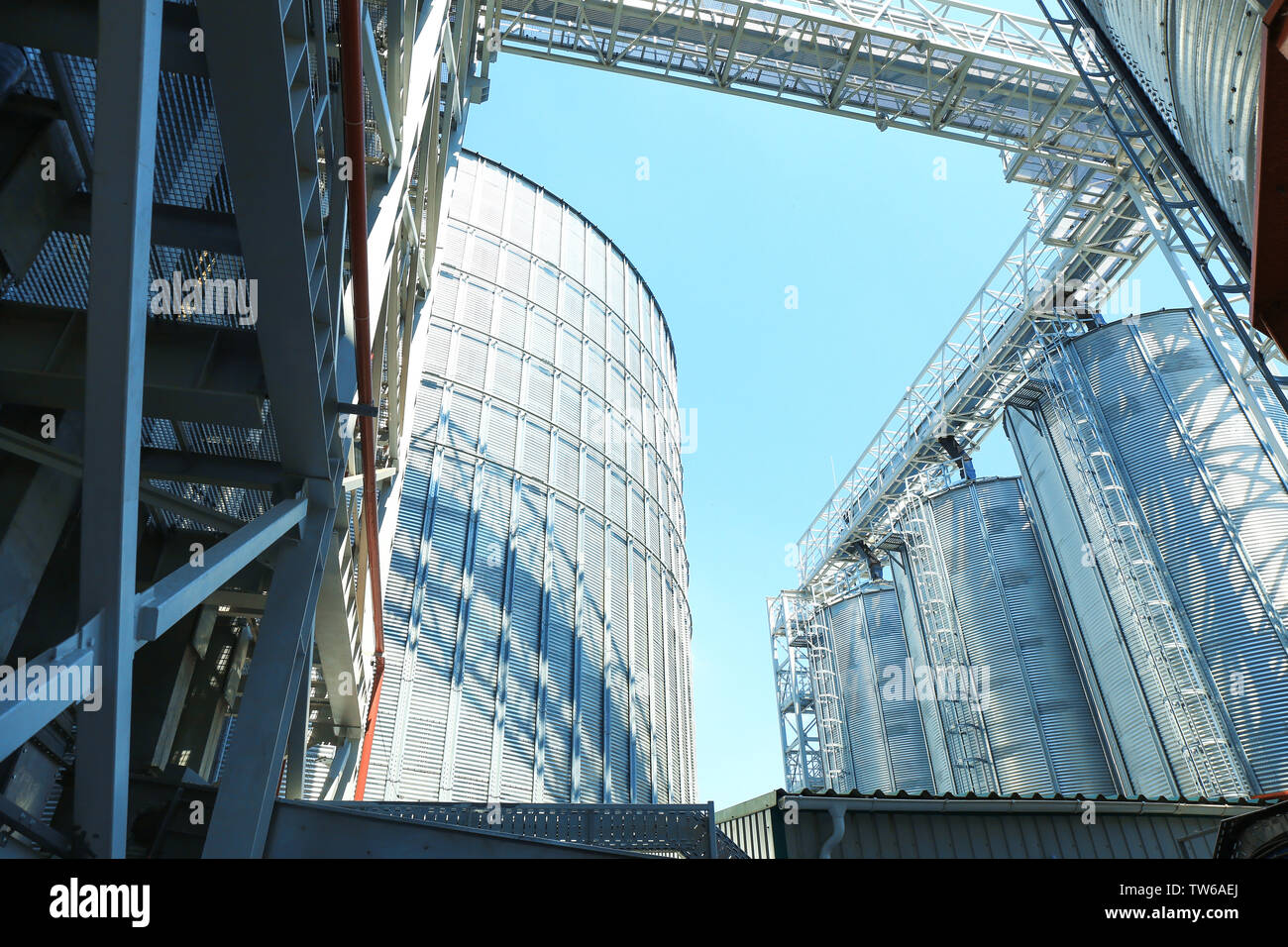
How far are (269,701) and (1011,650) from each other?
21415 millimetres

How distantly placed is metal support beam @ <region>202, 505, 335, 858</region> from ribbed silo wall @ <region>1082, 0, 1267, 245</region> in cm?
831

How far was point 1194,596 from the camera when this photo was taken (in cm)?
1736

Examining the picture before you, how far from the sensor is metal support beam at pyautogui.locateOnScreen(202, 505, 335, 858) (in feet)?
21.4

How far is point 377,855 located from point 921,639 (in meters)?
23.5

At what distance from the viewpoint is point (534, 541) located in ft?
61.6

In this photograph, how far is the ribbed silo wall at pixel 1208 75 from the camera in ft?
22.1

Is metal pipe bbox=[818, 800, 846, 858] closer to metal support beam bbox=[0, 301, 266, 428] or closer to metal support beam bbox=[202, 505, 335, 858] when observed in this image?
metal support beam bbox=[202, 505, 335, 858]

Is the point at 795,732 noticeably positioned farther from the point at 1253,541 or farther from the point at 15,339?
the point at 15,339

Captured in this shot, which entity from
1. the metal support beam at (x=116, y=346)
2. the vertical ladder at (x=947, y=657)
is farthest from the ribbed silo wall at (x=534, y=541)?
the metal support beam at (x=116, y=346)

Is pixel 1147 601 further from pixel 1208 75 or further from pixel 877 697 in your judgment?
pixel 877 697

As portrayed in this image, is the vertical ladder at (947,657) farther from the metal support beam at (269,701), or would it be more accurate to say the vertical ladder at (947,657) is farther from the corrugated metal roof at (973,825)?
the metal support beam at (269,701)

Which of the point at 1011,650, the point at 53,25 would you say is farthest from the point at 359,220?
the point at 1011,650

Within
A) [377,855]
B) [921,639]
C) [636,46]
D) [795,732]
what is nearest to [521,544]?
[377,855]

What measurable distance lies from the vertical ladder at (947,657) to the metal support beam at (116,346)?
21935 millimetres
